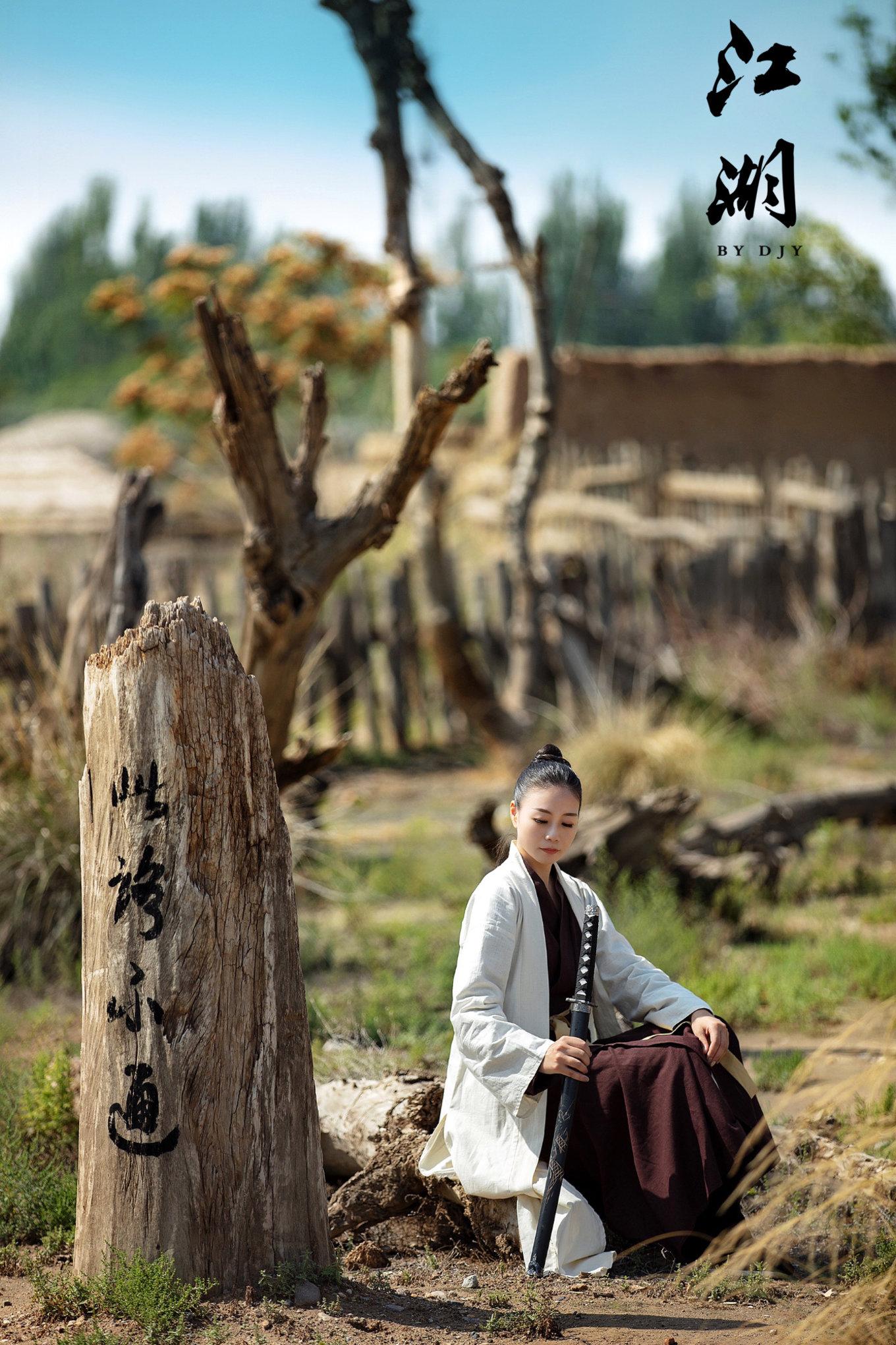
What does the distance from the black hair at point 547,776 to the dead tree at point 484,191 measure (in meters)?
5.16

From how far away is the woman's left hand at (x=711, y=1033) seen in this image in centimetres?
308

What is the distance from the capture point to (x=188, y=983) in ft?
9.17

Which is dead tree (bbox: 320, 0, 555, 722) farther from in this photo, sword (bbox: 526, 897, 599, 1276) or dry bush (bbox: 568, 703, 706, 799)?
sword (bbox: 526, 897, 599, 1276)

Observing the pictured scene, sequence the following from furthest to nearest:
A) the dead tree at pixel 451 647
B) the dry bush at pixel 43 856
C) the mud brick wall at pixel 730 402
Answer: the mud brick wall at pixel 730 402 → the dead tree at pixel 451 647 → the dry bush at pixel 43 856

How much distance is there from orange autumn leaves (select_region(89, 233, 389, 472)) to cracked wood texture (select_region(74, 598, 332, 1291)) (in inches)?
563

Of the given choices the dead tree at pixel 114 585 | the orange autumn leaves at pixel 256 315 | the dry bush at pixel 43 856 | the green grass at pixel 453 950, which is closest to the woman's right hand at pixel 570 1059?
the green grass at pixel 453 950

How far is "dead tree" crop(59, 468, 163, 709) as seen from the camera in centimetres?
557

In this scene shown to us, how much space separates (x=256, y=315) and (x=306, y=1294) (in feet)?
53.5

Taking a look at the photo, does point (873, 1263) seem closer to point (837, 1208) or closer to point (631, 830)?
point (837, 1208)

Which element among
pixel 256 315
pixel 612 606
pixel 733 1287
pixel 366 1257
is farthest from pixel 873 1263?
pixel 256 315

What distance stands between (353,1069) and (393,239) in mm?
6061

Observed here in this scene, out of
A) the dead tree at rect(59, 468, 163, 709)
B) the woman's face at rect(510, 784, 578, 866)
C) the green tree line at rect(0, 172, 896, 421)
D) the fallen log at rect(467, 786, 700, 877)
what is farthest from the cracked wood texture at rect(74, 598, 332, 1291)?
the green tree line at rect(0, 172, 896, 421)

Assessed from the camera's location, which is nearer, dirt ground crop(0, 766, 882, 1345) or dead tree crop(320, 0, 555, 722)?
dirt ground crop(0, 766, 882, 1345)

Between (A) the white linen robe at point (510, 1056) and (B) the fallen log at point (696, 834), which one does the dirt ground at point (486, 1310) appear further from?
(B) the fallen log at point (696, 834)
